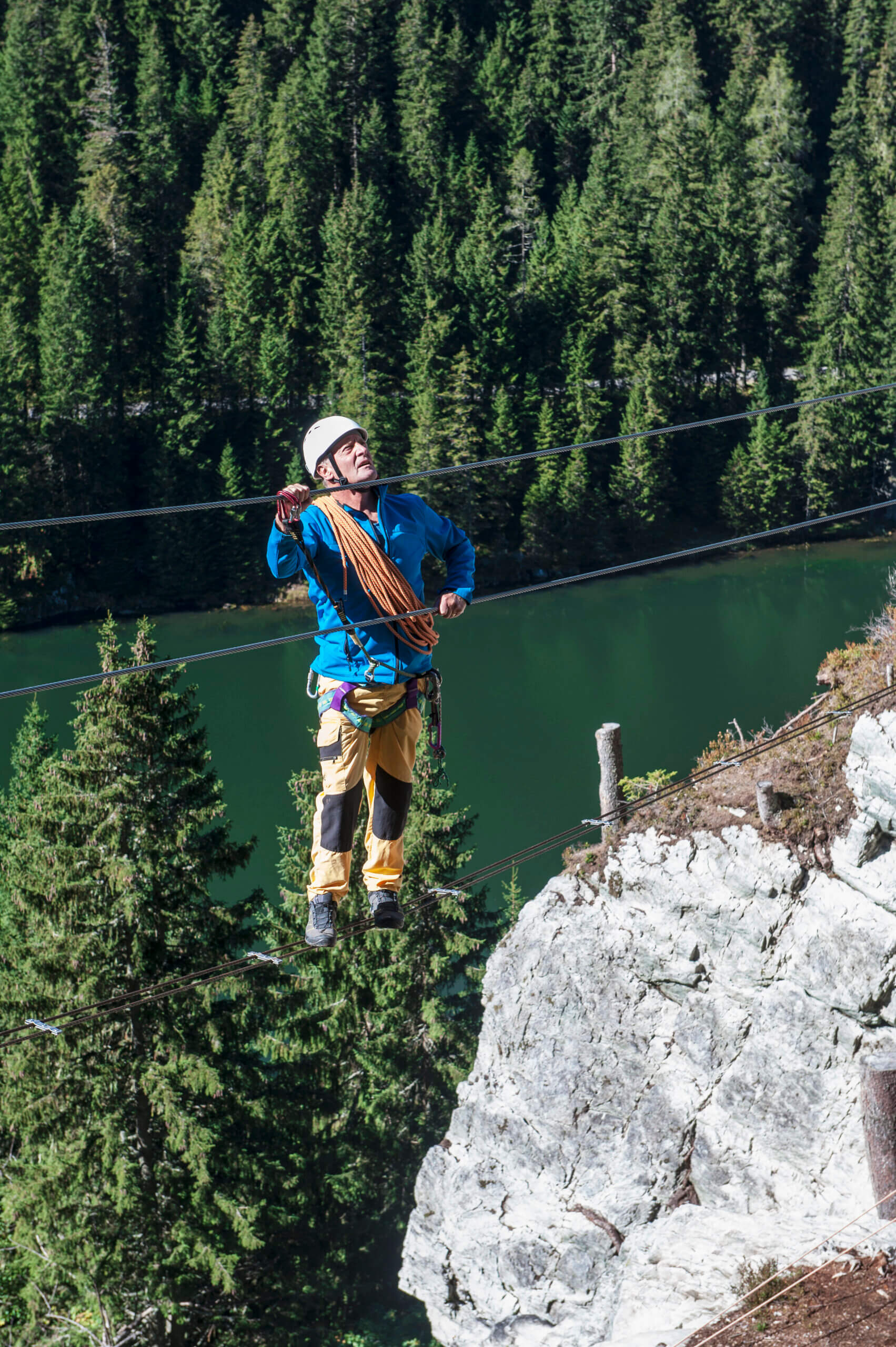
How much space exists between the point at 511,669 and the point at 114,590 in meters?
18.0

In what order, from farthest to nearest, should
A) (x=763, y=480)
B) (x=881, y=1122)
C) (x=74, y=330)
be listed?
(x=763, y=480) < (x=74, y=330) < (x=881, y=1122)

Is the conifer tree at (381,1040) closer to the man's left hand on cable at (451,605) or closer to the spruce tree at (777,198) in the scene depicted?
the man's left hand on cable at (451,605)

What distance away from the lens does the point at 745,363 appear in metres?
58.4

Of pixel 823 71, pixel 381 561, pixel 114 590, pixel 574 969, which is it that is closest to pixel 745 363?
pixel 823 71

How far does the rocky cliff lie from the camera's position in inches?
485

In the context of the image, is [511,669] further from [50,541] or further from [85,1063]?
[85,1063]

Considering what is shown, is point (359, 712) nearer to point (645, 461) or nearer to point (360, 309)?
point (645, 461)

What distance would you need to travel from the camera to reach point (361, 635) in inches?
215

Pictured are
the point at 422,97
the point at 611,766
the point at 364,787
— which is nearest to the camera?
the point at 364,787

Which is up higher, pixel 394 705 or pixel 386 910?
pixel 394 705

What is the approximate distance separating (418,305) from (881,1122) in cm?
4883

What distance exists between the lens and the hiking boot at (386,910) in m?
5.76

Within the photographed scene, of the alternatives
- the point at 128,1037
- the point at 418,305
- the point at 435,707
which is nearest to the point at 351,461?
the point at 435,707

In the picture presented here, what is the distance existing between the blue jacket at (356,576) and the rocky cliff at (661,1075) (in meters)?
7.51
